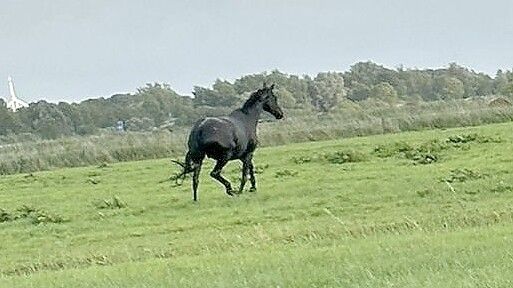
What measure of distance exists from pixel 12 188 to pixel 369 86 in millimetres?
66186

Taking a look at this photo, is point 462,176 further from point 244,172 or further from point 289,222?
point 289,222

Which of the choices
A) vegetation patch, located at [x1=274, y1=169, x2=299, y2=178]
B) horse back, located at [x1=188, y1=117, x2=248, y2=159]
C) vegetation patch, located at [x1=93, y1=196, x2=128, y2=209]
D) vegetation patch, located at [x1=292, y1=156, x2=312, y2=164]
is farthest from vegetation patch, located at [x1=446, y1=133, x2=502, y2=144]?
vegetation patch, located at [x1=93, y1=196, x2=128, y2=209]

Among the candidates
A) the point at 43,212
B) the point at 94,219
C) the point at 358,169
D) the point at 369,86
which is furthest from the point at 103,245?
the point at 369,86

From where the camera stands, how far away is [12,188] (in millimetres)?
29484

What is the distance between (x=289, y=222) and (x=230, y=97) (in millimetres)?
69111

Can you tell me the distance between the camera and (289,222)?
1816 centimetres

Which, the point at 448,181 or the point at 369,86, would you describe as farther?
the point at 369,86

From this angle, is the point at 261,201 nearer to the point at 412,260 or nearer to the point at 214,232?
the point at 214,232

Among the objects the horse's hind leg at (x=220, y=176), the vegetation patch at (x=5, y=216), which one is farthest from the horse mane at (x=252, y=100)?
the vegetation patch at (x=5, y=216)

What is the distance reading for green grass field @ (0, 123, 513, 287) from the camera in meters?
10.6

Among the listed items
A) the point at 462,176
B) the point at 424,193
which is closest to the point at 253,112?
the point at 462,176

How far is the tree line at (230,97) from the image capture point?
267 ft

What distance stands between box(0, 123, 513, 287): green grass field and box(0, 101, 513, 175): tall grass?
21.1 feet

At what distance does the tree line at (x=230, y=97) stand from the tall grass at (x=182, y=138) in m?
34.9
